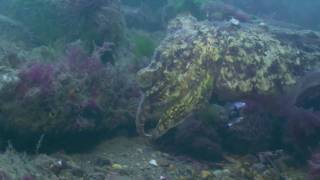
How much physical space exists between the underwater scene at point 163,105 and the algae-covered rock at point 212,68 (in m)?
0.02

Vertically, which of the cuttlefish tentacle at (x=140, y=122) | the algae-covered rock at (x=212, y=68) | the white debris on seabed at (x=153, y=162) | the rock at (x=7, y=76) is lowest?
the white debris on seabed at (x=153, y=162)

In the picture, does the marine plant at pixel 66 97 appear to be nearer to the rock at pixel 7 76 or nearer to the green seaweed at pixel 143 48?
the rock at pixel 7 76

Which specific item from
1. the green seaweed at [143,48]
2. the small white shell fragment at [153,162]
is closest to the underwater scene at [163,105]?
the small white shell fragment at [153,162]

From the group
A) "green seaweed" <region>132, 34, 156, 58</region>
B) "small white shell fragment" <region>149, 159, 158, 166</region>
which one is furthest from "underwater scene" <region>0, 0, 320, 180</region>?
"green seaweed" <region>132, 34, 156, 58</region>

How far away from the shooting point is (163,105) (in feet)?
21.7

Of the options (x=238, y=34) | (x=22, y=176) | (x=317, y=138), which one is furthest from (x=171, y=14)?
(x=22, y=176)

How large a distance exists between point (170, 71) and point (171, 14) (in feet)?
23.4

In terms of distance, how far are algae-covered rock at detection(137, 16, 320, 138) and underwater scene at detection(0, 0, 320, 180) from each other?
0.8 inches

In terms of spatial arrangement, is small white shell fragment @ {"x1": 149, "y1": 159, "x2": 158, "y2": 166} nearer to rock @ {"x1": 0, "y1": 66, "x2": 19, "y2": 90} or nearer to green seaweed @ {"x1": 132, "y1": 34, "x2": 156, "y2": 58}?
rock @ {"x1": 0, "y1": 66, "x2": 19, "y2": 90}

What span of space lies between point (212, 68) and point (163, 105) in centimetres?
125

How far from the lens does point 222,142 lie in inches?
271

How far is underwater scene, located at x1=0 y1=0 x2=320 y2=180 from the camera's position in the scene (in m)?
5.57

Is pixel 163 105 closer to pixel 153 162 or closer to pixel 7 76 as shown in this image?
pixel 153 162

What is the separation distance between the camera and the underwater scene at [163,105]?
5.57 m
